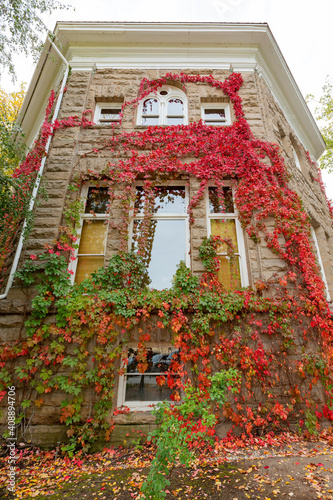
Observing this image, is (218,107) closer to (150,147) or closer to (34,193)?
(150,147)

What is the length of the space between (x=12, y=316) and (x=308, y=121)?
11.9 meters

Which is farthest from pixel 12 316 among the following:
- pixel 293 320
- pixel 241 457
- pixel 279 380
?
pixel 293 320

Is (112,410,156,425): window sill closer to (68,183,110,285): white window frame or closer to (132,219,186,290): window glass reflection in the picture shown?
(132,219,186,290): window glass reflection

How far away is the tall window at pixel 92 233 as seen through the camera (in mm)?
5336

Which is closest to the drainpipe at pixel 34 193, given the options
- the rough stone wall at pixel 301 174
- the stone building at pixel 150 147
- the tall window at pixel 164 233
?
the stone building at pixel 150 147

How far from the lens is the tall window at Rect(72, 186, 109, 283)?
17.5 ft

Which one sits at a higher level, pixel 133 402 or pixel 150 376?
pixel 150 376

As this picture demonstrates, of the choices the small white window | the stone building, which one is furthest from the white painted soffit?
the small white window

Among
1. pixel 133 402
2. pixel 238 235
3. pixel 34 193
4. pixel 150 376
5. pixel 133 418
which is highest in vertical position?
pixel 34 193

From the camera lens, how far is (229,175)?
5.87m

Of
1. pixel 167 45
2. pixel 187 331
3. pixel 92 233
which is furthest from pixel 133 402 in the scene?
pixel 167 45

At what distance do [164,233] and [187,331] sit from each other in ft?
7.45

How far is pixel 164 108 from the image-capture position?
23.0ft

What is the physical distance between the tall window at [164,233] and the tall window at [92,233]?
742mm
